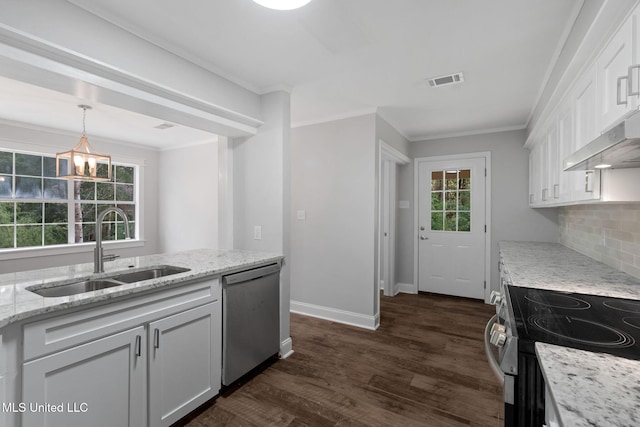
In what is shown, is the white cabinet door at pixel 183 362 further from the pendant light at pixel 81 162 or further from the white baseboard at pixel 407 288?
the white baseboard at pixel 407 288

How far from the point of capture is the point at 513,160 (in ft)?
13.1

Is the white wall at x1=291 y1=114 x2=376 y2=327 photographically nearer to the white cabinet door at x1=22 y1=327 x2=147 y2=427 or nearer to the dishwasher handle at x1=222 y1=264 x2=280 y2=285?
the dishwasher handle at x1=222 y1=264 x2=280 y2=285

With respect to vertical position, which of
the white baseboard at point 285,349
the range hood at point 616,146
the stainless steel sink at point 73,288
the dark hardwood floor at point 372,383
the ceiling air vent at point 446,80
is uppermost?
the ceiling air vent at point 446,80

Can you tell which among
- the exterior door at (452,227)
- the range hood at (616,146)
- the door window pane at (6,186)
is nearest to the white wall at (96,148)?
the door window pane at (6,186)

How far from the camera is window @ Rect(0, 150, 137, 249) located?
4062 mm

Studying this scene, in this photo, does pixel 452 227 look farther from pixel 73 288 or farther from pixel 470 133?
pixel 73 288

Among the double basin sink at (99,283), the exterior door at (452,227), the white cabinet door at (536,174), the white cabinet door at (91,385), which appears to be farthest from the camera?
the exterior door at (452,227)

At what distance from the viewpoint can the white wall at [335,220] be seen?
3330 millimetres

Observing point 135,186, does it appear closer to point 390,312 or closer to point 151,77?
point 151,77

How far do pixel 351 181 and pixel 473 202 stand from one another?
6.78 ft

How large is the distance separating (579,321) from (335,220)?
2.58m

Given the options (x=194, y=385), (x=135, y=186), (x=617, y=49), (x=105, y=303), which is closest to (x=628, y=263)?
(x=617, y=49)

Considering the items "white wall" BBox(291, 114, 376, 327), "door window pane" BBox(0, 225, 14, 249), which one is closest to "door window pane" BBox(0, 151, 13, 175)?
"door window pane" BBox(0, 225, 14, 249)

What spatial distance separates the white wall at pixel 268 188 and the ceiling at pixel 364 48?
1.15ft
